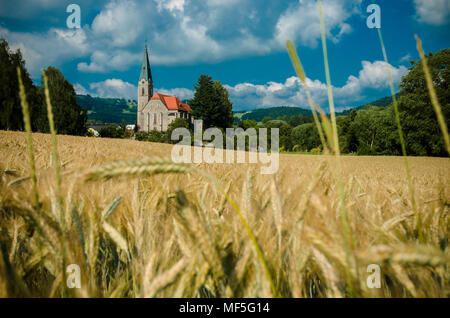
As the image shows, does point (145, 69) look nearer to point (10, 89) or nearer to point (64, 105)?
point (64, 105)

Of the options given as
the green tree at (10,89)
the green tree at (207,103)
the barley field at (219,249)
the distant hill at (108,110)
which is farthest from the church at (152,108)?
the distant hill at (108,110)

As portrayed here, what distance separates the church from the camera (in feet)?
210

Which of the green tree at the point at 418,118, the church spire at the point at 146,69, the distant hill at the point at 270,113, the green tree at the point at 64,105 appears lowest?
the green tree at the point at 418,118

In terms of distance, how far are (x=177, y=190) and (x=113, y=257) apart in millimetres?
530

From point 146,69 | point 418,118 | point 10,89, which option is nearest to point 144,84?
point 146,69

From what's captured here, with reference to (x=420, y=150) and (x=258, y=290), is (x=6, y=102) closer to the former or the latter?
(x=258, y=290)

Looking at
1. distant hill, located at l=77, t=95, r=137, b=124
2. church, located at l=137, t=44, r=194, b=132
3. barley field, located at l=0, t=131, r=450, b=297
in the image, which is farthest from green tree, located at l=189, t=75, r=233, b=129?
distant hill, located at l=77, t=95, r=137, b=124

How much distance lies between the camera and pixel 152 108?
64375 millimetres

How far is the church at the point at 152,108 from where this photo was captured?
210ft

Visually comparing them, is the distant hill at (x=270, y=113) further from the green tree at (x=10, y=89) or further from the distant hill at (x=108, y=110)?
the green tree at (x=10, y=89)

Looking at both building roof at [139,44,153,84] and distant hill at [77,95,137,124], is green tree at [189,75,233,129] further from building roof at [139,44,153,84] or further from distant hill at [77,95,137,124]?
distant hill at [77,95,137,124]

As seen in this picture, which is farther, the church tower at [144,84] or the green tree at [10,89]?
the church tower at [144,84]

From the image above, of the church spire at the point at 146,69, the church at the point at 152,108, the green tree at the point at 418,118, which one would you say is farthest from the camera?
the church spire at the point at 146,69
